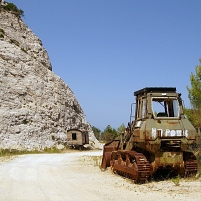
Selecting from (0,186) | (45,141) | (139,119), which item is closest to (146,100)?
(139,119)

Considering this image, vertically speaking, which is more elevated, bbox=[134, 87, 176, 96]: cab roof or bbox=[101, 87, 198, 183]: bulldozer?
bbox=[134, 87, 176, 96]: cab roof

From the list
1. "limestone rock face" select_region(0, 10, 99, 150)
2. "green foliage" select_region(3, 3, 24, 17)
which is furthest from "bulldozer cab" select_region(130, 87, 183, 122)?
"green foliage" select_region(3, 3, 24, 17)

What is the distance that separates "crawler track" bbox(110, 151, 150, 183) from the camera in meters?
9.95

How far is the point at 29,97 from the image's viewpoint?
3662 cm

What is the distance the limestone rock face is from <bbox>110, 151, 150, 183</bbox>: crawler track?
19760 millimetres

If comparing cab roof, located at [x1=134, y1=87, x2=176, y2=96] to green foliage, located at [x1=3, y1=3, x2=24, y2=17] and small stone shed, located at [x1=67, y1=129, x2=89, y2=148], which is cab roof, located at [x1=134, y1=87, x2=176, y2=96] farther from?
green foliage, located at [x1=3, y1=3, x2=24, y2=17]

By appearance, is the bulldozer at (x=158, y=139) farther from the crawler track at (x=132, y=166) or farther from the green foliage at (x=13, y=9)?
the green foliage at (x=13, y=9)

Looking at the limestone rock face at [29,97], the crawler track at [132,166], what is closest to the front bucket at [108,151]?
the crawler track at [132,166]

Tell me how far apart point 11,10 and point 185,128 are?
4332 centimetres

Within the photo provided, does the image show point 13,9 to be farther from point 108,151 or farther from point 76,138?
point 108,151

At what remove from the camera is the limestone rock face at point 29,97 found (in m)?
32.2

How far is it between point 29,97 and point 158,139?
28640 mm

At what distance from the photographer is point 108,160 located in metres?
14.1

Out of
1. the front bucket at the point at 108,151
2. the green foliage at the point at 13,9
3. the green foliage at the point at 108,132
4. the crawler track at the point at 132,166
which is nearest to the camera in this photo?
the crawler track at the point at 132,166
